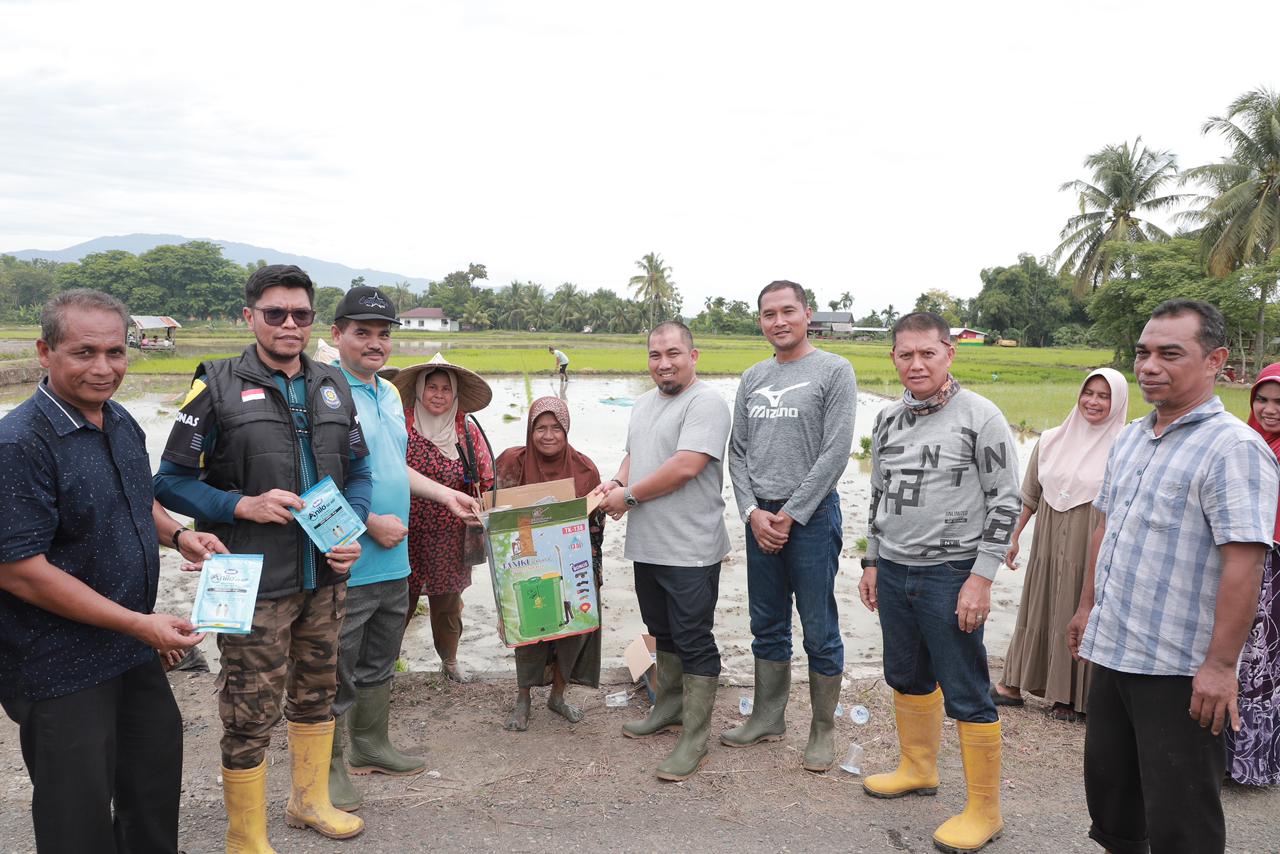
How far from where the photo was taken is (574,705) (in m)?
4.41

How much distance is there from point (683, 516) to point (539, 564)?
2.36 ft

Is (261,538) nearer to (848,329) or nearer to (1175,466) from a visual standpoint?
(1175,466)

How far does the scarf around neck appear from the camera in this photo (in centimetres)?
331

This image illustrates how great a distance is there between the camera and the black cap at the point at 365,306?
3523 mm

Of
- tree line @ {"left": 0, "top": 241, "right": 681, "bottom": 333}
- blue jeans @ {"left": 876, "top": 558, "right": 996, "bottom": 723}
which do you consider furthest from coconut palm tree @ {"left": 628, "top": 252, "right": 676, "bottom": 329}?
blue jeans @ {"left": 876, "top": 558, "right": 996, "bottom": 723}

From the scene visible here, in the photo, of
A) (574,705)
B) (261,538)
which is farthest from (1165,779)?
(261,538)

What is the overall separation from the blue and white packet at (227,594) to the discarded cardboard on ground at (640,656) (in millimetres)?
2456

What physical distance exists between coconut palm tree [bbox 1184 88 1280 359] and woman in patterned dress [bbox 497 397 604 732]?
27147 millimetres

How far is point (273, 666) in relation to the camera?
2.90 meters

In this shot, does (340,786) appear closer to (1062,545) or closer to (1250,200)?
(1062,545)

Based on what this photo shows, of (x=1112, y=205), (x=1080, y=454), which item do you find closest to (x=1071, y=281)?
(x=1112, y=205)

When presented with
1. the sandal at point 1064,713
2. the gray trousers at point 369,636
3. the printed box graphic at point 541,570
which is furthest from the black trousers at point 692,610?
the sandal at point 1064,713

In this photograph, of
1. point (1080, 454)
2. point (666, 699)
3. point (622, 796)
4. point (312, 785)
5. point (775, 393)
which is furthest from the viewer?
point (1080, 454)

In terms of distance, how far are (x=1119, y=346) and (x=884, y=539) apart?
112 feet
